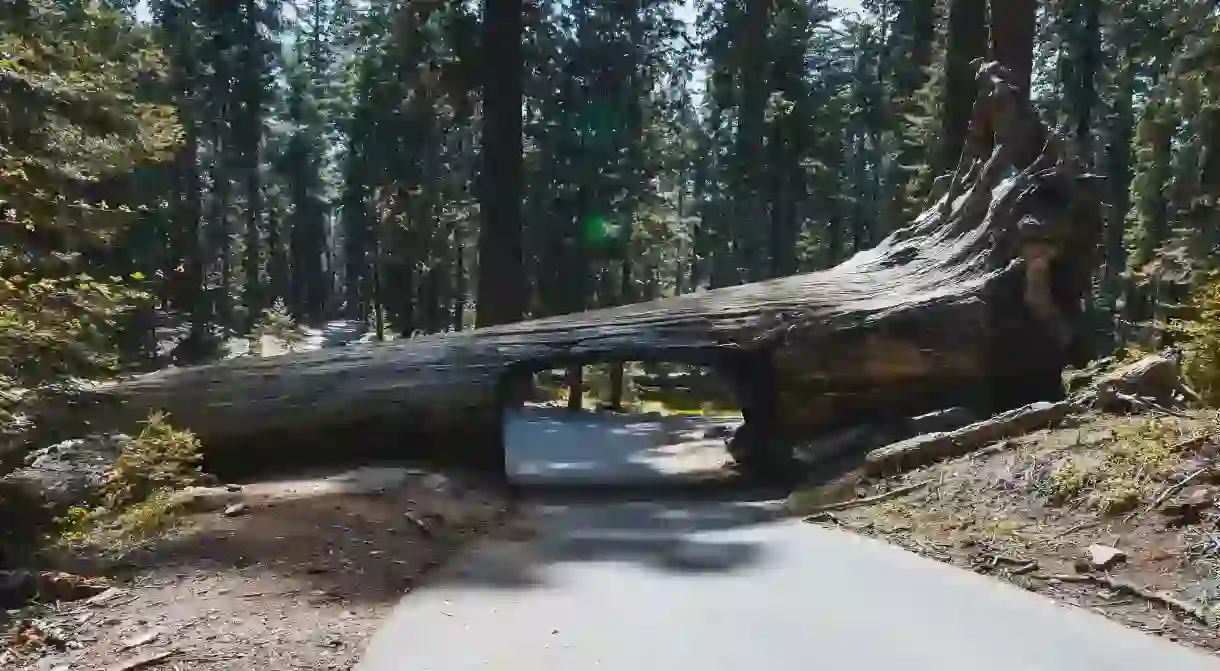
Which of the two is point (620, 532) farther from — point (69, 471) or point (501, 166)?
point (501, 166)

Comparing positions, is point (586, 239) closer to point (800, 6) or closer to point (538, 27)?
point (538, 27)

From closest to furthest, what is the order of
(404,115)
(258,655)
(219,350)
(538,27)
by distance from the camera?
1. (258,655)
2. (538,27)
3. (219,350)
4. (404,115)

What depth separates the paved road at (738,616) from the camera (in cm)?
495

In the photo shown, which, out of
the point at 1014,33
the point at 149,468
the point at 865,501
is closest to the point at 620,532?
the point at 865,501

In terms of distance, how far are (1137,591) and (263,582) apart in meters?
5.19

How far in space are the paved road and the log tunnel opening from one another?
343cm

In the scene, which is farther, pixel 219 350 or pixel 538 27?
pixel 219 350

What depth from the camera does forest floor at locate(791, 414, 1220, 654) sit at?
18.1 ft

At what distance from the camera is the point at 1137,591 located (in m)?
5.51

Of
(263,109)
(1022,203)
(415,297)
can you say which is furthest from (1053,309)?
(263,109)

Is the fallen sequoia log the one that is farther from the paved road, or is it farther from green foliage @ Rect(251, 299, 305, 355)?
green foliage @ Rect(251, 299, 305, 355)

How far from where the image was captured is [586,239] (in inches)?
1088

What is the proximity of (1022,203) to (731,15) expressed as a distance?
75.2 feet

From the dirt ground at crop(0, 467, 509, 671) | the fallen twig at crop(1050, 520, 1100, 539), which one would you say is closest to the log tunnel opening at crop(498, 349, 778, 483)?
the dirt ground at crop(0, 467, 509, 671)
